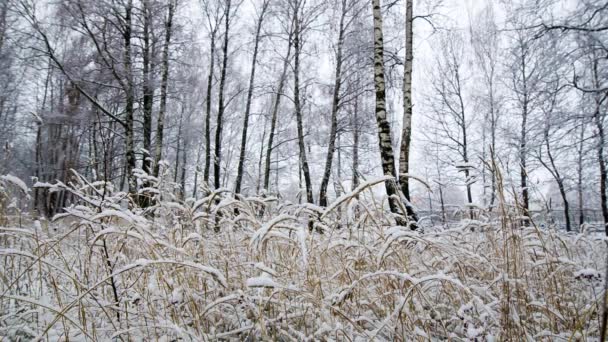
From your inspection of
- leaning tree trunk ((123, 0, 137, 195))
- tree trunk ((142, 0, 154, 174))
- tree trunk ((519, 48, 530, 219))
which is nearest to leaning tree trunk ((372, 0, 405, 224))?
tree trunk ((519, 48, 530, 219))

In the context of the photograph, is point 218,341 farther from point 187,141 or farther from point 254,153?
point 254,153

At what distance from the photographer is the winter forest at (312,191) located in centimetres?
137

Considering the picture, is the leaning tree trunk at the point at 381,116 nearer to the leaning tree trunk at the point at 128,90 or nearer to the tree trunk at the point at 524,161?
the tree trunk at the point at 524,161

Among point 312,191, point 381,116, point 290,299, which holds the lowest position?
point 290,299

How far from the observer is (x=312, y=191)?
10.1 meters

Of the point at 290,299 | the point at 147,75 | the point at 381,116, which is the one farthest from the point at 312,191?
the point at 290,299

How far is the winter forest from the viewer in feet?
4.50

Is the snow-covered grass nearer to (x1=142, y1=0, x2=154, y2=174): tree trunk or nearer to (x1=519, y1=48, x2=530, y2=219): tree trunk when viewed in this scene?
(x1=519, y1=48, x2=530, y2=219): tree trunk

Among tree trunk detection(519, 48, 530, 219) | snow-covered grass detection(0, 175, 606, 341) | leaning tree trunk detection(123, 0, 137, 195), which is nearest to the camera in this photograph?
snow-covered grass detection(0, 175, 606, 341)

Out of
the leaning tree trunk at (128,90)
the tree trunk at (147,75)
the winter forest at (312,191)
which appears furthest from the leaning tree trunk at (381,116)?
the leaning tree trunk at (128,90)

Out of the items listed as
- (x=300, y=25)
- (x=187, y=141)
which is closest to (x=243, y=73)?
(x=187, y=141)

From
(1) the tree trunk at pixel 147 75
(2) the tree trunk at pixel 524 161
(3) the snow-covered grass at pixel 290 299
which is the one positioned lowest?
(3) the snow-covered grass at pixel 290 299

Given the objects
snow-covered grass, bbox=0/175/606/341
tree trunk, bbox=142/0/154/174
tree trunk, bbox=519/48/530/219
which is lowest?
snow-covered grass, bbox=0/175/606/341

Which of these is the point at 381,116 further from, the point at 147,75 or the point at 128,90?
the point at 128,90
